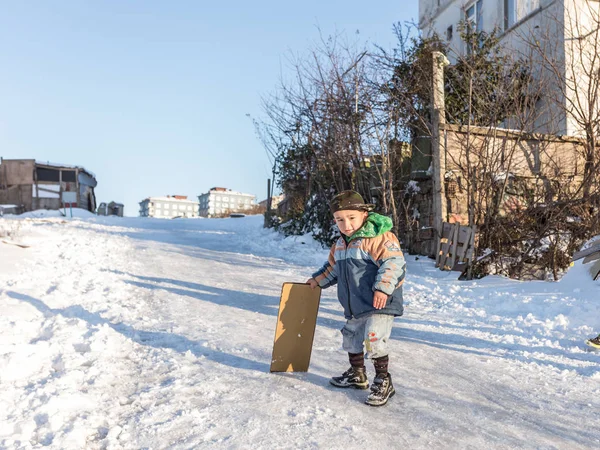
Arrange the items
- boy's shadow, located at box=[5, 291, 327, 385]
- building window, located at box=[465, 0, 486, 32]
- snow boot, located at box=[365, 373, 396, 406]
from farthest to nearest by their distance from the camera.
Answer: building window, located at box=[465, 0, 486, 32], boy's shadow, located at box=[5, 291, 327, 385], snow boot, located at box=[365, 373, 396, 406]

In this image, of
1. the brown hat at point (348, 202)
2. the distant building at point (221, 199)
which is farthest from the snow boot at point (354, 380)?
the distant building at point (221, 199)

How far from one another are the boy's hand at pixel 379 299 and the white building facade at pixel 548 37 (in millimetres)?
7037

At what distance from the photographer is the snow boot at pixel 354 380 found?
339cm

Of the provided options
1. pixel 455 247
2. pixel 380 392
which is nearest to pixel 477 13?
pixel 455 247

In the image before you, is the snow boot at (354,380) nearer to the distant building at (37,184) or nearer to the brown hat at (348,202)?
the brown hat at (348,202)

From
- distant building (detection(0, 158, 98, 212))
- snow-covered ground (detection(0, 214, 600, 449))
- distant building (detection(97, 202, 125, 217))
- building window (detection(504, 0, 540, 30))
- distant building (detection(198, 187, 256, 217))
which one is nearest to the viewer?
snow-covered ground (detection(0, 214, 600, 449))

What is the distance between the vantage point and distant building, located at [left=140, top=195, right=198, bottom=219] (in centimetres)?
13888

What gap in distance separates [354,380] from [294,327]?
0.62 metres

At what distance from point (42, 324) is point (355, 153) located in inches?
325

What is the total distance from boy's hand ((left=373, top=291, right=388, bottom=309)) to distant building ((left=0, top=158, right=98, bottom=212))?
31012 mm

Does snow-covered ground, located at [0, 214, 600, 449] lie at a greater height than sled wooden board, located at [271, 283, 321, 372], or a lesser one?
lesser

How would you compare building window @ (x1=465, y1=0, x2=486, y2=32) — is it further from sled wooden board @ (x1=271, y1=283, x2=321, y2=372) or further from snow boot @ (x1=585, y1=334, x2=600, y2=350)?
sled wooden board @ (x1=271, y1=283, x2=321, y2=372)

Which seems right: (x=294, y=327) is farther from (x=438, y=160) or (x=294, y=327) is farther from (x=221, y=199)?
(x=221, y=199)

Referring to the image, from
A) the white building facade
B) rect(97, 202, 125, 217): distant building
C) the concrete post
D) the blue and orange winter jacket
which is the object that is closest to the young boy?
the blue and orange winter jacket
